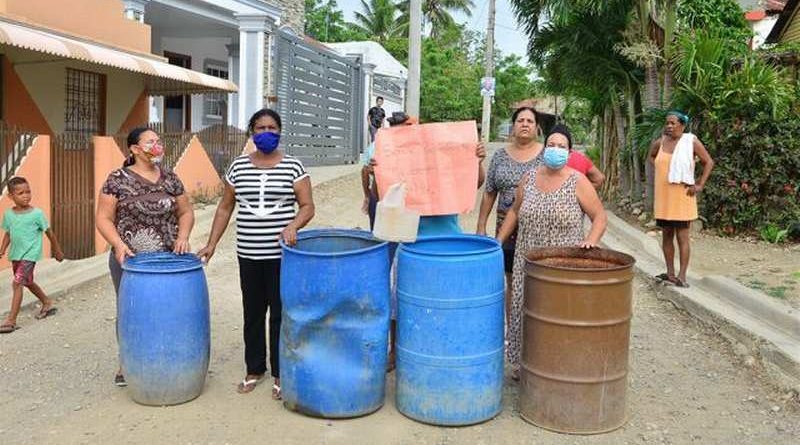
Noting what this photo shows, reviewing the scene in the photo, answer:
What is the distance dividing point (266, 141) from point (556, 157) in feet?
5.53

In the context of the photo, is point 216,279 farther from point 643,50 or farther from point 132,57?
point 643,50

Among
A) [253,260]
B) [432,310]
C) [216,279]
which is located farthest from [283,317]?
[216,279]

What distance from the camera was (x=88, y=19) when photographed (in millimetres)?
10883

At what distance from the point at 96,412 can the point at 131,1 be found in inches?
A: 411

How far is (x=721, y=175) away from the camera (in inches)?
388

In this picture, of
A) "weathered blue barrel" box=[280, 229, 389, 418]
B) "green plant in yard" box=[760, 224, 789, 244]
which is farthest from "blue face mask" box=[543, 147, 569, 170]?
"green plant in yard" box=[760, 224, 789, 244]

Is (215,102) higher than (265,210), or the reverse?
(215,102)

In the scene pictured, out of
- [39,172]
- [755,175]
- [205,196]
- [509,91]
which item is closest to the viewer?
[39,172]

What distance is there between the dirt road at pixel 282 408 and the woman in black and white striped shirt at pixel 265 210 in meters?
0.51

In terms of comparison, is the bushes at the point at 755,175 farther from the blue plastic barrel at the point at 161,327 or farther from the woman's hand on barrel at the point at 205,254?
the blue plastic barrel at the point at 161,327

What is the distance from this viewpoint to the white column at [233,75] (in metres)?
16.7

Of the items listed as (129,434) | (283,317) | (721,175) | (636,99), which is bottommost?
(129,434)

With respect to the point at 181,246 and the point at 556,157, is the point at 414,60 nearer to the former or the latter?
the point at 556,157

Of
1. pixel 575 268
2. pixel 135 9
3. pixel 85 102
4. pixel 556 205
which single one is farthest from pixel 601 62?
pixel 575 268
